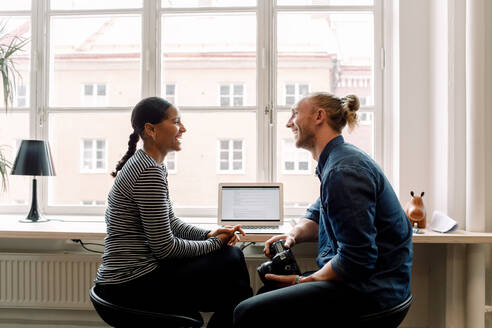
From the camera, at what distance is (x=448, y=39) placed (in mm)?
2041

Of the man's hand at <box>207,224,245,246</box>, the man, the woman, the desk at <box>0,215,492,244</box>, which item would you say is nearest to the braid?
the woman

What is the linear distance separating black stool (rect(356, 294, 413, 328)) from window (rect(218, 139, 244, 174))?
60.0 inches

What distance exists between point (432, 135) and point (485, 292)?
3.16 ft

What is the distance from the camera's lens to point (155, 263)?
142 cm

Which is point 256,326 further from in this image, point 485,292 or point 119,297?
point 485,292

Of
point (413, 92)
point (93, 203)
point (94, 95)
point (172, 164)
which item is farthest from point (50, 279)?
point (413, 92)

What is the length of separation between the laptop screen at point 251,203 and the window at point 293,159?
369 millimetres

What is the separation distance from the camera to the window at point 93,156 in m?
2.72

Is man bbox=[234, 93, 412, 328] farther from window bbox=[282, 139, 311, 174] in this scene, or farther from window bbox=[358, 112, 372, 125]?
window bbox=[358, 112, 372, 125]

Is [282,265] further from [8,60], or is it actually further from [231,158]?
[8,60]

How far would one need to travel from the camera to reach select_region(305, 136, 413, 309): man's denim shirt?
120 cm

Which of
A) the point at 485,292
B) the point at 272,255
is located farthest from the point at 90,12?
the point at 485,292

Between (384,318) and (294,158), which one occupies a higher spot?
(294,158)

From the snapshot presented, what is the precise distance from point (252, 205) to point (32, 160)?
4.58ft
